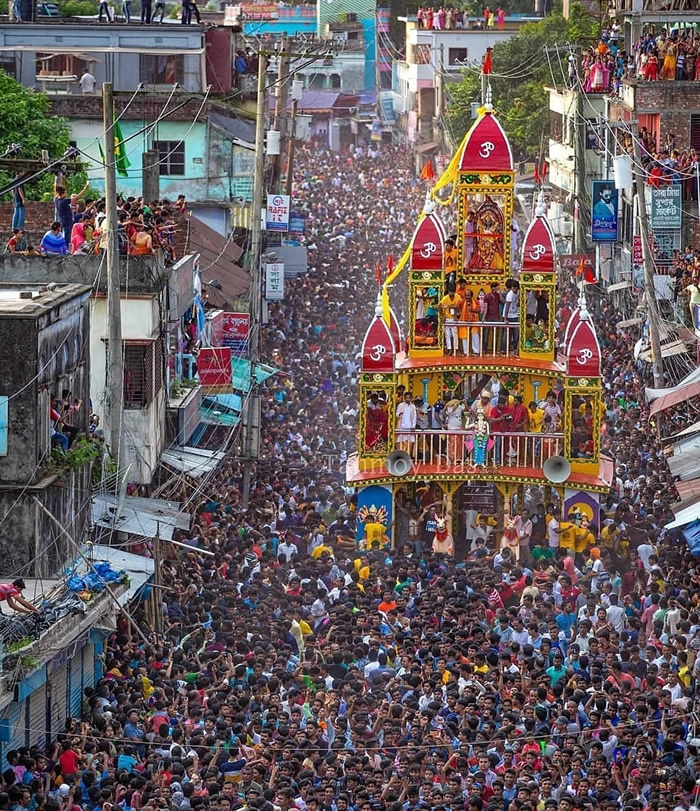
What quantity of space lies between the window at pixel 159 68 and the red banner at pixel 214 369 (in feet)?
62.0

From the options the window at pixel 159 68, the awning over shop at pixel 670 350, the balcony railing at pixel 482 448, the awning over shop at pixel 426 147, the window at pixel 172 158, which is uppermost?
the window at pixel 159 68

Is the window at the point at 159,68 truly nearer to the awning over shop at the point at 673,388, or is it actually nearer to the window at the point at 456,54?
the awning over shop at the point at 673,388

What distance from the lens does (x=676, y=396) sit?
38.1m

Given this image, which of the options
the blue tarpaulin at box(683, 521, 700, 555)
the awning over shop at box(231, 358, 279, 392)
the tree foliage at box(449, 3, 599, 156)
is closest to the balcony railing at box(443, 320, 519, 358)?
the blue tarpaulin at box(683, 521, 700, 555)

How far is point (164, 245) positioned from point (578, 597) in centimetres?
1044

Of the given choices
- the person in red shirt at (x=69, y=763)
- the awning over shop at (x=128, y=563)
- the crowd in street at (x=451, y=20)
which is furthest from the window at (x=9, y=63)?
the crowd in street at (x=451, y=20)

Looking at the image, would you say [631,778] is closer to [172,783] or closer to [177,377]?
[172,783]

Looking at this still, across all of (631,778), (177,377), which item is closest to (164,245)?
(177,377)

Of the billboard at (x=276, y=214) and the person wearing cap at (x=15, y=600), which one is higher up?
the billboard at (x=276, y=214)

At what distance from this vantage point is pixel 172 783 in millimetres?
Answer: 21312

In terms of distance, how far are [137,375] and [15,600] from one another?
1053 cm

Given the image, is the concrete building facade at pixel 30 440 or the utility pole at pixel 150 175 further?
the utility pole at pixel 150 175

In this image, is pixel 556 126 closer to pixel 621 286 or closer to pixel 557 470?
pixel 621 286

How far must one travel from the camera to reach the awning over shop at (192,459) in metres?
35.0
